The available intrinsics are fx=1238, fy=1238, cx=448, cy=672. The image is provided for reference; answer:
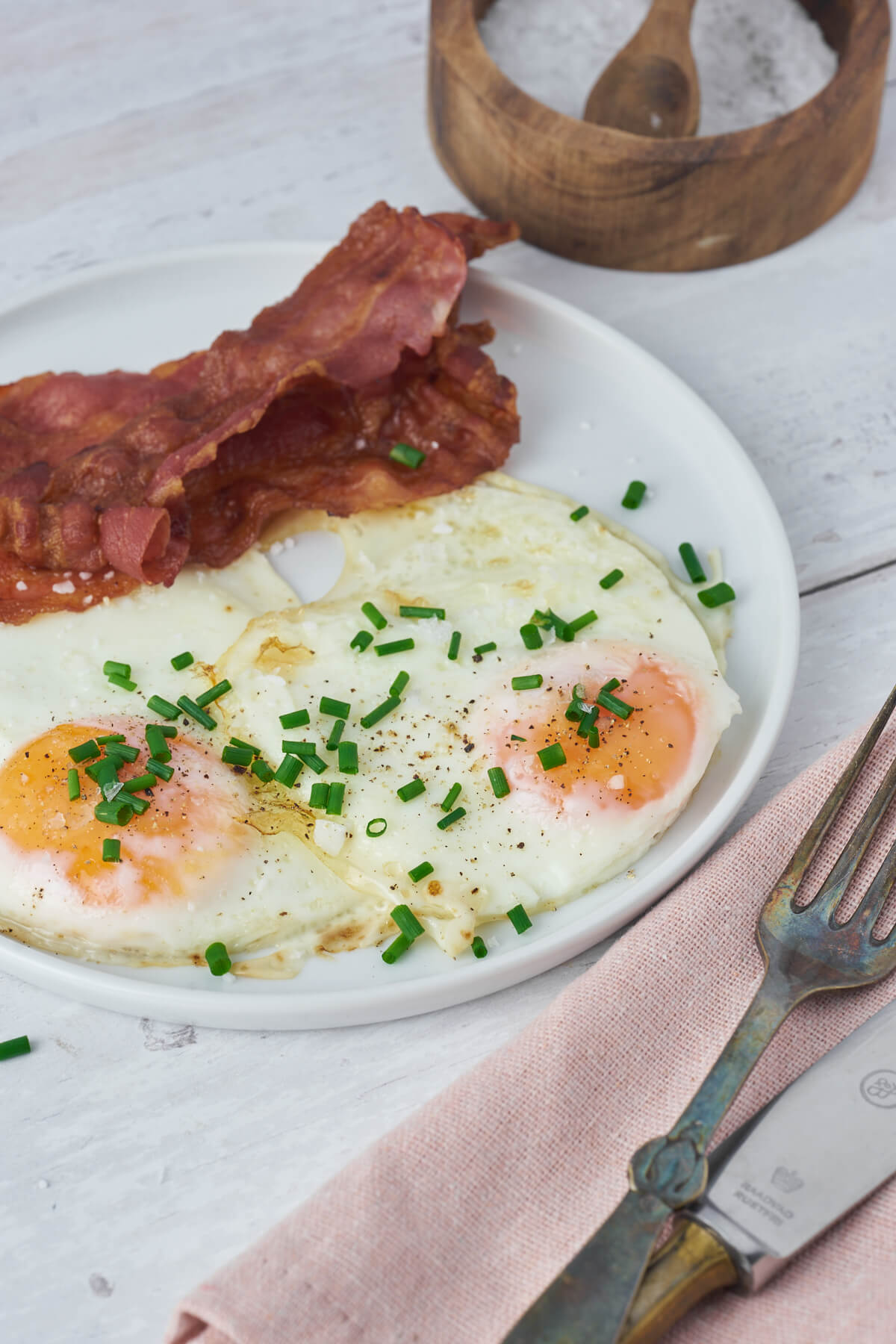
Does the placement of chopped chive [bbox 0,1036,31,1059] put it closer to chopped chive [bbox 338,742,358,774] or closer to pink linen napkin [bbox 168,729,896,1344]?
pink linen napkin [bbox 168,729,896,1344]

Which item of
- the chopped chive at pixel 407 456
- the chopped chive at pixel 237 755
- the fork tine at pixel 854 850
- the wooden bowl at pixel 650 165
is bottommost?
the chopped chive at pixel 237 755

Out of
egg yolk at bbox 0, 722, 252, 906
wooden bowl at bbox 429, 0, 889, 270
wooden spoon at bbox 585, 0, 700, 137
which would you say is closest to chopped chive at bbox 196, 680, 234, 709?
egg yolk at bbox 0, 722, 252, 906

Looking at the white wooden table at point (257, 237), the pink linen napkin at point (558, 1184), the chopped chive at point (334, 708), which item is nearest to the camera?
the pink linen napkin at point (558, 1184)

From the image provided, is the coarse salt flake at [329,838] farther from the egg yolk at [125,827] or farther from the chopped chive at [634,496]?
the chopped chive at [634,496]

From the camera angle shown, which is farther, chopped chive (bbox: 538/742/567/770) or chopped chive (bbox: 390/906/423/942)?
chopped chive (bbox: 538/742/567/770)

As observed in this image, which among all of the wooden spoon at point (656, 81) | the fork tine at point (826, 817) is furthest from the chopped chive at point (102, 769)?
the wooden spoon at point (656, 81)

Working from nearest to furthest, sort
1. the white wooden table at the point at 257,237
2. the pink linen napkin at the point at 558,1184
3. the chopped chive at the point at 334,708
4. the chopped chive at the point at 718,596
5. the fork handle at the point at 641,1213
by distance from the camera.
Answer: the fork handle at the point at 641,1213 → the pink linen napkin at the point at 558,1184 → the white wooden table at the point at 257,237 → the chopped chive at the point at 334,708 → the chopped chive at the point at 718,596

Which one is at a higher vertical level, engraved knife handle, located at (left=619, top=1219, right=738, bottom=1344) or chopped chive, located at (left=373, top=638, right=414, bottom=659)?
chopped chive, located at (left=373, top=638, right=414, bottom=659)
